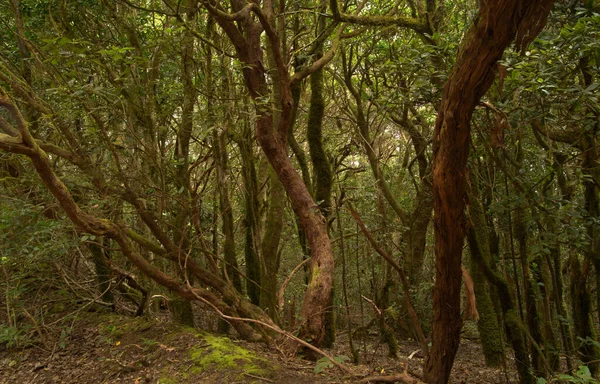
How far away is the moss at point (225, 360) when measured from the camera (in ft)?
14.1

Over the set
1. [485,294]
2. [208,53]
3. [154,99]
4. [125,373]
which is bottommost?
[125,373]

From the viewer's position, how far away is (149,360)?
16.7 feet

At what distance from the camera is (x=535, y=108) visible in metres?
4.09

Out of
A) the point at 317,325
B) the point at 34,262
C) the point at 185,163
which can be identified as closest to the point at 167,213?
the point at 185,163

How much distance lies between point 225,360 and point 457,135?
2.92 metres

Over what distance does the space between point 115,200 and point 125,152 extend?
3.07 ft

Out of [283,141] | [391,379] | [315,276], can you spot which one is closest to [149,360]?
[315,276]

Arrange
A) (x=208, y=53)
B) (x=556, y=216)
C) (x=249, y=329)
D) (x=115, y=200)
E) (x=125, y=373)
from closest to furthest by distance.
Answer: (x=556, y=216), (x=125, y=373), (x=115, y=200), (x=249, y=329), (x=208, y=53)

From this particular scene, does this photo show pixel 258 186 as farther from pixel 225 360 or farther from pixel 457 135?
pixel 457 135

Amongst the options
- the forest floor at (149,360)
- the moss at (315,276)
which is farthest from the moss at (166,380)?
the moss at (315,276)

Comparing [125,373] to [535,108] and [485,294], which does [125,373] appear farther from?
[485,294]

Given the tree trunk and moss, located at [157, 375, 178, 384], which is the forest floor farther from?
the tree trunk

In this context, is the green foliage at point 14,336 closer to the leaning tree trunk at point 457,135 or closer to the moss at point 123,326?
the moss at point 123,326

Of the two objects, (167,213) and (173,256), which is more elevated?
(167,213)
